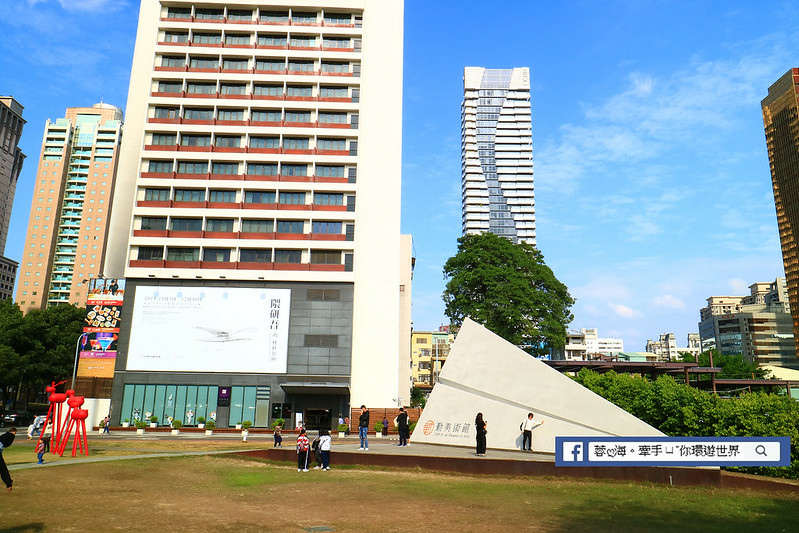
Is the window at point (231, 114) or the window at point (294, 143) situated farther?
the window at point (231, 114)

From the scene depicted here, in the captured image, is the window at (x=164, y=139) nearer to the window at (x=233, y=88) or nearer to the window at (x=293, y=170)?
the window at (x=233, y=88)

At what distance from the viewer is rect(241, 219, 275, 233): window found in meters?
47.8

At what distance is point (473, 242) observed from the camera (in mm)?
49781

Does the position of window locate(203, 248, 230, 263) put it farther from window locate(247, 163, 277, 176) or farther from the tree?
the tree

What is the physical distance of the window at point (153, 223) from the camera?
157 ft

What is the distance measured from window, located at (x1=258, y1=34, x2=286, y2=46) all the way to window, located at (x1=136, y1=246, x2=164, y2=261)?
21694mm

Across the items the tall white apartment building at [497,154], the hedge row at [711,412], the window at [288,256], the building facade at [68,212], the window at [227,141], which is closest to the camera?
the hedge row at [711,412]

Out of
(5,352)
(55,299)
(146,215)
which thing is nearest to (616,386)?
(146,215)

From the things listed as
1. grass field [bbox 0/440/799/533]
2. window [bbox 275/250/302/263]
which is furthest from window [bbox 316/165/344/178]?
grass field [bbox 0/440/799/533]

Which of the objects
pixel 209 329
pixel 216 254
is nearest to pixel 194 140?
pixel 216 254

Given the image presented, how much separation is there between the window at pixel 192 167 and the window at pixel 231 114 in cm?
A: 483

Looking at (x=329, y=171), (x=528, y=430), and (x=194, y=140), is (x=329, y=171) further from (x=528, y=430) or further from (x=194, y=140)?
(x=528, y=430)

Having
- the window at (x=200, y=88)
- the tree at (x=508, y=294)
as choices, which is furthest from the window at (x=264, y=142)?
the tree at (x=508, y=294)

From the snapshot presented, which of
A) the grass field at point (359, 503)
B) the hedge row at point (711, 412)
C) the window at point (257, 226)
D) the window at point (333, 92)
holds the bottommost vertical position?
the grass field at point (359, 503)
